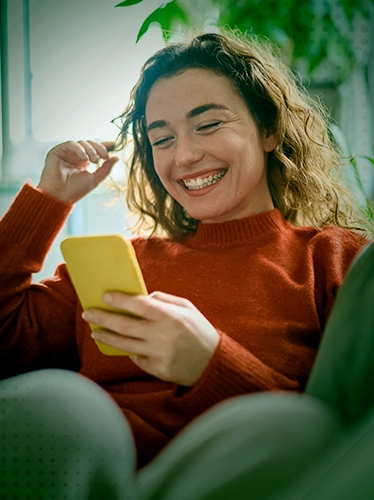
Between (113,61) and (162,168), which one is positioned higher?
(113,61)

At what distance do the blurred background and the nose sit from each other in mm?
253

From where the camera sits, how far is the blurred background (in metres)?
1.00

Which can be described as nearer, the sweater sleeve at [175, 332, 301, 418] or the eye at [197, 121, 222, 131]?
the sweater sleeve at [175, 332, 301, 418]

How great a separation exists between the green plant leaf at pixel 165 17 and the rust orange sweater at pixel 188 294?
1.39ft

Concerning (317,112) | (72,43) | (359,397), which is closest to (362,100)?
(317,112)

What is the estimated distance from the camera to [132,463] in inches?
18.0

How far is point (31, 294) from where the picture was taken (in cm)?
89

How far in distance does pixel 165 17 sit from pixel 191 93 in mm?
276

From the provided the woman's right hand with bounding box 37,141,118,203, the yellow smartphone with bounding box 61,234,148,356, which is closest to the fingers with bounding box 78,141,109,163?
the woman's right hand with bounding box 37,141,118,203

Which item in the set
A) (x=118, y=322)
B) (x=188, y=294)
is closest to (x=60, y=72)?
(x=188, y=294)

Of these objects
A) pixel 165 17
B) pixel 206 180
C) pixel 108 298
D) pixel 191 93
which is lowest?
pixel 108 298

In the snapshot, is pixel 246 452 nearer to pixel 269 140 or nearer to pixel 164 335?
pixel 164 335

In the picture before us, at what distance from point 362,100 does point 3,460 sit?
41.7 inches

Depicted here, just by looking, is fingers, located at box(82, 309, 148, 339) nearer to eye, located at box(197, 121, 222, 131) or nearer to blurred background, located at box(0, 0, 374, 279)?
eye, located at box(197, 121, 222, 131)
